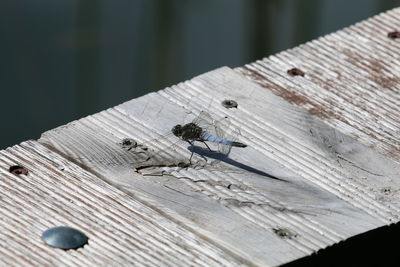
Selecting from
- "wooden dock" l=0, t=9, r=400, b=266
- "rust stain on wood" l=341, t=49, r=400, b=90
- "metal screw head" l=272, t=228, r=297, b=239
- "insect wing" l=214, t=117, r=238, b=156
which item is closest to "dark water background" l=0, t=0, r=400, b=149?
"rust stain on wood" l=341, t=49, r=400, b=90

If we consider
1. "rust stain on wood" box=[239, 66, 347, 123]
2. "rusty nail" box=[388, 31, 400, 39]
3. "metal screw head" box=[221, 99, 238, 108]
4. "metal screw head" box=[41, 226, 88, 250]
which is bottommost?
"rusty nail" box=[388, 31, 400, 39]

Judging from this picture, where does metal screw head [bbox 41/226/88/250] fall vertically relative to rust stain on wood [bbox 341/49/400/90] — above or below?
above

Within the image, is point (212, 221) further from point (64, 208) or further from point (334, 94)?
point (334, 94)

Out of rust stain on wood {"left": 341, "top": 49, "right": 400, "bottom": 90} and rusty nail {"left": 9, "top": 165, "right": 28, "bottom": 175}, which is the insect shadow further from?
rust stain on wood {"left": 341, "top": 49, "right": 400, "bottom": 90}

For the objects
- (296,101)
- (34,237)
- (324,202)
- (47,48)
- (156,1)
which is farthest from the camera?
(47,48)

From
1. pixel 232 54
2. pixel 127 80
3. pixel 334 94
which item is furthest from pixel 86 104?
pixel 334 94

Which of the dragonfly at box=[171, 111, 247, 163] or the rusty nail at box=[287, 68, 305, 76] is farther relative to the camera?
the rusty nail at box=[287, 68, 305, 76]

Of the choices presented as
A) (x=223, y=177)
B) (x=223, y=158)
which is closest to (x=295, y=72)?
(x=223, y=158)
